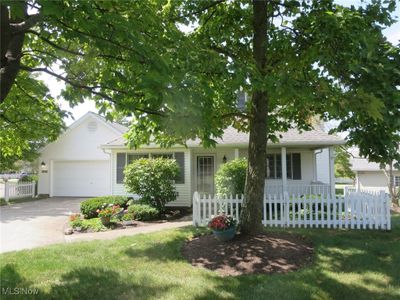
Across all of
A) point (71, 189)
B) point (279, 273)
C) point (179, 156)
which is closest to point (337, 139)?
point (179, 156)

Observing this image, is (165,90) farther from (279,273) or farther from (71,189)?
(71,189)

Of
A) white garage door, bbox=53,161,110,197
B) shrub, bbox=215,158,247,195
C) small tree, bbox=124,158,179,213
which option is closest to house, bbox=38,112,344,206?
white garage door, bbox=53,161,110,197

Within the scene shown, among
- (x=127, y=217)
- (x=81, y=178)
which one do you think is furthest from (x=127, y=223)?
(x=81, y=178)

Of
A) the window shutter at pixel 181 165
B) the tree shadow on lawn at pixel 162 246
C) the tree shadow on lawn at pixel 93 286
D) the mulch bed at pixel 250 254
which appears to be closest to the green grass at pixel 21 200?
the window shutter at pixel 181 165

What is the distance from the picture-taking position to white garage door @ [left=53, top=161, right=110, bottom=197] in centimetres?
2183

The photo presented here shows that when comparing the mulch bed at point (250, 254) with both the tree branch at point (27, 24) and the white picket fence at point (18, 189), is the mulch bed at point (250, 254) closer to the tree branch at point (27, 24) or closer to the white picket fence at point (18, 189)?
the tree branch at point (27, 24)

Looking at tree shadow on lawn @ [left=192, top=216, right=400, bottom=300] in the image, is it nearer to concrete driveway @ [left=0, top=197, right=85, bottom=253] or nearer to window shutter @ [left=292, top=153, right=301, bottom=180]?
concrete driveway @ [left=0, top=197, right=85, bottom=253]

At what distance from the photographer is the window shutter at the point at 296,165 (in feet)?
56.3

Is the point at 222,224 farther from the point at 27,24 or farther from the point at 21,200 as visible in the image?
the point at 21,200

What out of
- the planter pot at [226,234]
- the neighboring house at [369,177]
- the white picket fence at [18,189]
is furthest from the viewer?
the neighboring house at [369,177]

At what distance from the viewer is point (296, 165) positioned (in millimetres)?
17250

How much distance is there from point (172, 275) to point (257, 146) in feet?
11.2

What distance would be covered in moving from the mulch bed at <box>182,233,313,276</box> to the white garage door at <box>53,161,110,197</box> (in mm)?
14750

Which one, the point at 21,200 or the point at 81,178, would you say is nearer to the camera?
the point at 21,200
